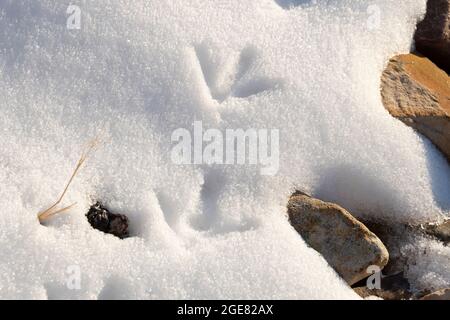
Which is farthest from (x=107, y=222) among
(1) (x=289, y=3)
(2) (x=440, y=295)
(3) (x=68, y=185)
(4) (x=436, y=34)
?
(4) (x=436, y=34)

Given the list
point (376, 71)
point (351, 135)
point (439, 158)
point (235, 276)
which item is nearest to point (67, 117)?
point (235, 276)

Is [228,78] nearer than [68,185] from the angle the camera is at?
No

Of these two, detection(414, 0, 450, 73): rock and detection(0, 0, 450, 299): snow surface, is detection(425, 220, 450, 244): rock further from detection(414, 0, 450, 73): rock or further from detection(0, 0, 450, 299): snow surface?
detection(414, 0, 450, 73): rock

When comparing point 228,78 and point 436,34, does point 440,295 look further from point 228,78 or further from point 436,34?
point 436,34

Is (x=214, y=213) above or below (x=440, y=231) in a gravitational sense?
below

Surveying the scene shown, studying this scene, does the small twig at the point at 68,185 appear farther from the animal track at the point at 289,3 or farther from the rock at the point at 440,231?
the rock at the point at 440,231

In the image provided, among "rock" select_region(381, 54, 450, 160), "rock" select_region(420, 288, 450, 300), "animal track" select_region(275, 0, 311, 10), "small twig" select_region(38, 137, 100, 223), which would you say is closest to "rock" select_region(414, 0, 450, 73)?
"rock" select_region(381, 54, 450, 160)
